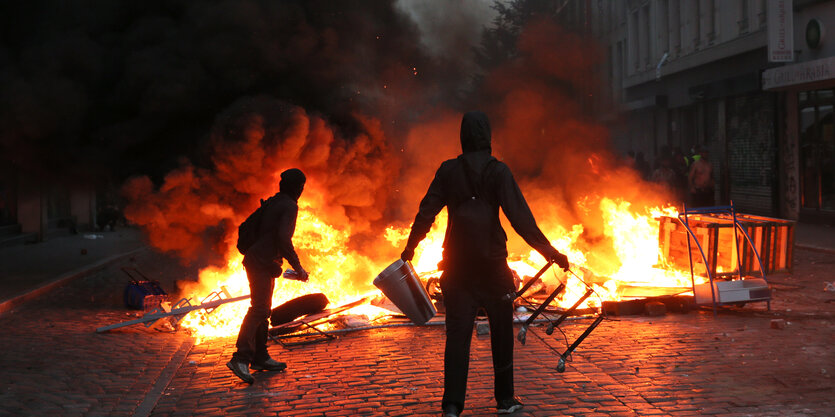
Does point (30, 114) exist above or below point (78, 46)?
below

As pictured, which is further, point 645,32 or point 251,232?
point 645,32

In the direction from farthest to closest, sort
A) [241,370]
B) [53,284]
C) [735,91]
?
[735,91], [53,284], [241,370]

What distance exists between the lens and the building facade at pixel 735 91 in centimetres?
1681

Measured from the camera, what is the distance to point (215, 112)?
33.7 feet

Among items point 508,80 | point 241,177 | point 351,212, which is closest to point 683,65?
point 508,80

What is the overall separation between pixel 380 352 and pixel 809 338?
4.04m

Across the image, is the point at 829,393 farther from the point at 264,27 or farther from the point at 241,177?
the point at 264,27

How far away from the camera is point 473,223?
4664mm

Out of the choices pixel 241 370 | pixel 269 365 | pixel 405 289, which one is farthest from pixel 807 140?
pixel 241 370

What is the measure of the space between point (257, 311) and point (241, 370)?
1.77 ft

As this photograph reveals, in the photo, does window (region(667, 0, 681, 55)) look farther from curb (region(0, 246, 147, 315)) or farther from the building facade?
curb (region(0, 246, 147, 315))

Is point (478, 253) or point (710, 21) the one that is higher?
point (710, 21)

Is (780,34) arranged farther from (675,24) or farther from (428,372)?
(428,372)

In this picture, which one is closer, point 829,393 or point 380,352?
point 829,393
